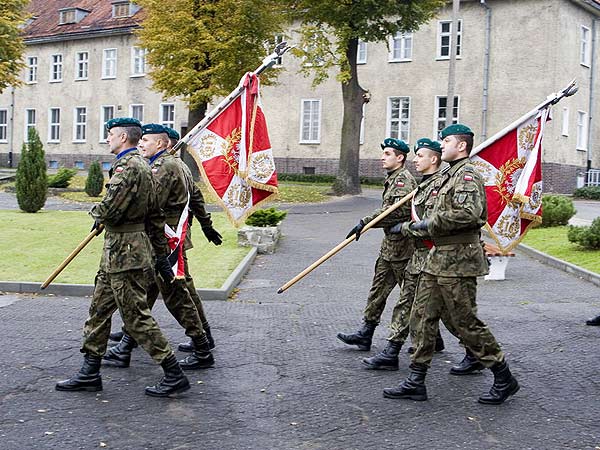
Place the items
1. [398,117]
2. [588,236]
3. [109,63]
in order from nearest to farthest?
[588,236] < [398,117] < [109,63]

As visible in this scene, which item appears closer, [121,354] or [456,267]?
[456,267]

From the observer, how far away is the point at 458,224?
5.88m

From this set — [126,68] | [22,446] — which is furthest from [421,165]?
[126,68]

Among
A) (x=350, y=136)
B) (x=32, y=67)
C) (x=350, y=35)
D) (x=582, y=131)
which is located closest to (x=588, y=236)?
(x=350, y=136)

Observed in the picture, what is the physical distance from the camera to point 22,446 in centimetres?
486

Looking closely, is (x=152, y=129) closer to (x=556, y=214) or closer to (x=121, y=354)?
(x=121, y=354)

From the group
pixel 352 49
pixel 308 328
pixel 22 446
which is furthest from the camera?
pixel 352 49

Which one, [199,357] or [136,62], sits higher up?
[136,62]

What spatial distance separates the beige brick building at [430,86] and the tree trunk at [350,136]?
414 centimetres

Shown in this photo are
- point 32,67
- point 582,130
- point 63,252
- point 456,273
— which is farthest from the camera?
point 32,67

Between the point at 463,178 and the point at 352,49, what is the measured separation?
23.2m

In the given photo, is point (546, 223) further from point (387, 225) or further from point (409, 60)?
point (409, 60)

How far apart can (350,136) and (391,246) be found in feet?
68.6

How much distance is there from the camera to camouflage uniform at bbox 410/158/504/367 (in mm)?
5914
